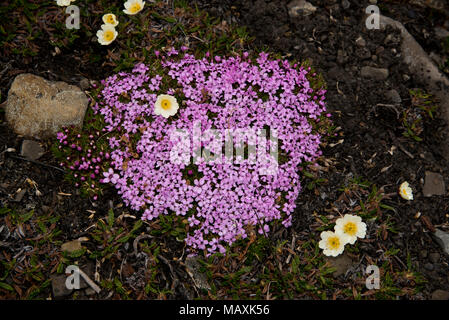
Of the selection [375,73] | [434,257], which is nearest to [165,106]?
[375,73]

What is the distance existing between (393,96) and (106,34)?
3.93 m

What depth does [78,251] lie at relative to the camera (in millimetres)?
4094

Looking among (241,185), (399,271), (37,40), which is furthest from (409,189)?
(37,40)

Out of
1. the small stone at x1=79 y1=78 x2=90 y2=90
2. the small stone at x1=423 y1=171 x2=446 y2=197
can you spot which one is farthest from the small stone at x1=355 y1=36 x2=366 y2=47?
the small stone at x1=79 y1=78 x2=90 y2=90

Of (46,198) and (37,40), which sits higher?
(37,40)

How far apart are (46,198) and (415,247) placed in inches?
174

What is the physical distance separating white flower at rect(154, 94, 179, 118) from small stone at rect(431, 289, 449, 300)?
11.9 ft

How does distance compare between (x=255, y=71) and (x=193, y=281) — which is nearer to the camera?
(x=193, y=281)

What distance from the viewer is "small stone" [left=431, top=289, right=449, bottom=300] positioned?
420cm

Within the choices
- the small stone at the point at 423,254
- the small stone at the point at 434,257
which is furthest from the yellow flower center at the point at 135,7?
the small stone at the point at 434,257

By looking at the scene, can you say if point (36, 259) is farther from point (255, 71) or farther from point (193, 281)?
point (255, 71)
